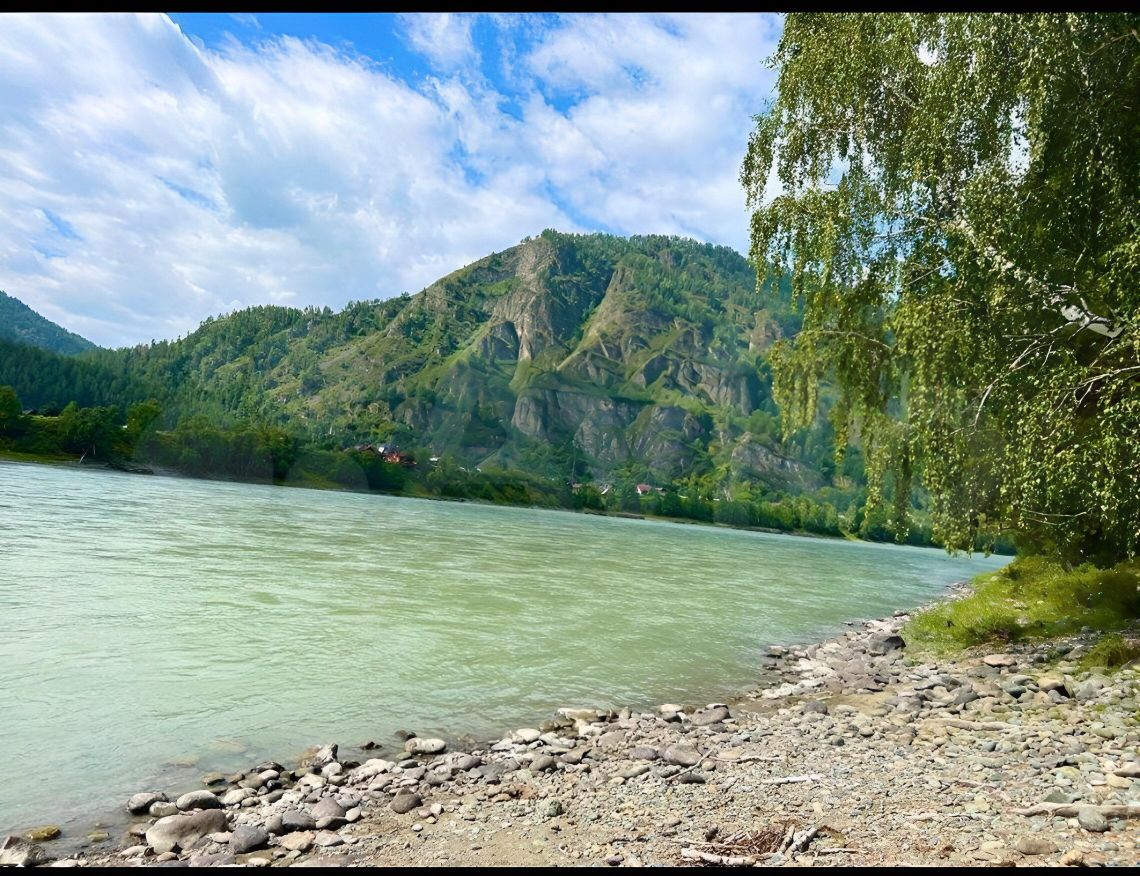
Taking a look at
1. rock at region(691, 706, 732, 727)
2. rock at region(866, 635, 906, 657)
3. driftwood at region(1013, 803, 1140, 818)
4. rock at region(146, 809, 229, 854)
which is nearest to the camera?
driftwood at region(1013, 803, 1140, 818)

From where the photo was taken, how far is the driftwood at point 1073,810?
6.09 m

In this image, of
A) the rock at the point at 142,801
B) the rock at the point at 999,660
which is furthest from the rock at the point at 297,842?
the rock at the point at 999,660

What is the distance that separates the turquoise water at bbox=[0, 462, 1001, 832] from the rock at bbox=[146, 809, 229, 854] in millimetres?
1452

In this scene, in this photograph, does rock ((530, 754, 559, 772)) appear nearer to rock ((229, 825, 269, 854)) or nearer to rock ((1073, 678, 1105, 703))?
rock ((229, 825, 269, 854))

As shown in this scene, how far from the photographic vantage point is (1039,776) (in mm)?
7508

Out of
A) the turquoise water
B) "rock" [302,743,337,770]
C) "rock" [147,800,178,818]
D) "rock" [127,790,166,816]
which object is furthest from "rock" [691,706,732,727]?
"rock" [127,790,166,816]

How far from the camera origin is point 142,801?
7.89 metres

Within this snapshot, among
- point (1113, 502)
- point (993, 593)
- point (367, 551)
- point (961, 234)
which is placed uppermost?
point (961, 234)

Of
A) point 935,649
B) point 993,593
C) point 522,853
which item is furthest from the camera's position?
point 993,593

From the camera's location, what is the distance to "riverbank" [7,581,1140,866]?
6133mm

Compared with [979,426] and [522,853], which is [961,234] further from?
[522,853]

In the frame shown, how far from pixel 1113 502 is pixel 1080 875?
763 centimetres

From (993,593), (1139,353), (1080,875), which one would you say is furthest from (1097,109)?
(993,593)

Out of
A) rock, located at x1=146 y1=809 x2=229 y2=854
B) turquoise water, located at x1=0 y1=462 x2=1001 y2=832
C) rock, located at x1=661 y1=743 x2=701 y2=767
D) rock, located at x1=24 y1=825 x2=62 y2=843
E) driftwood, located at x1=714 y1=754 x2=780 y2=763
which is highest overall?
driftwood, located at x1=714 y1=754 x2=780 y2=763
